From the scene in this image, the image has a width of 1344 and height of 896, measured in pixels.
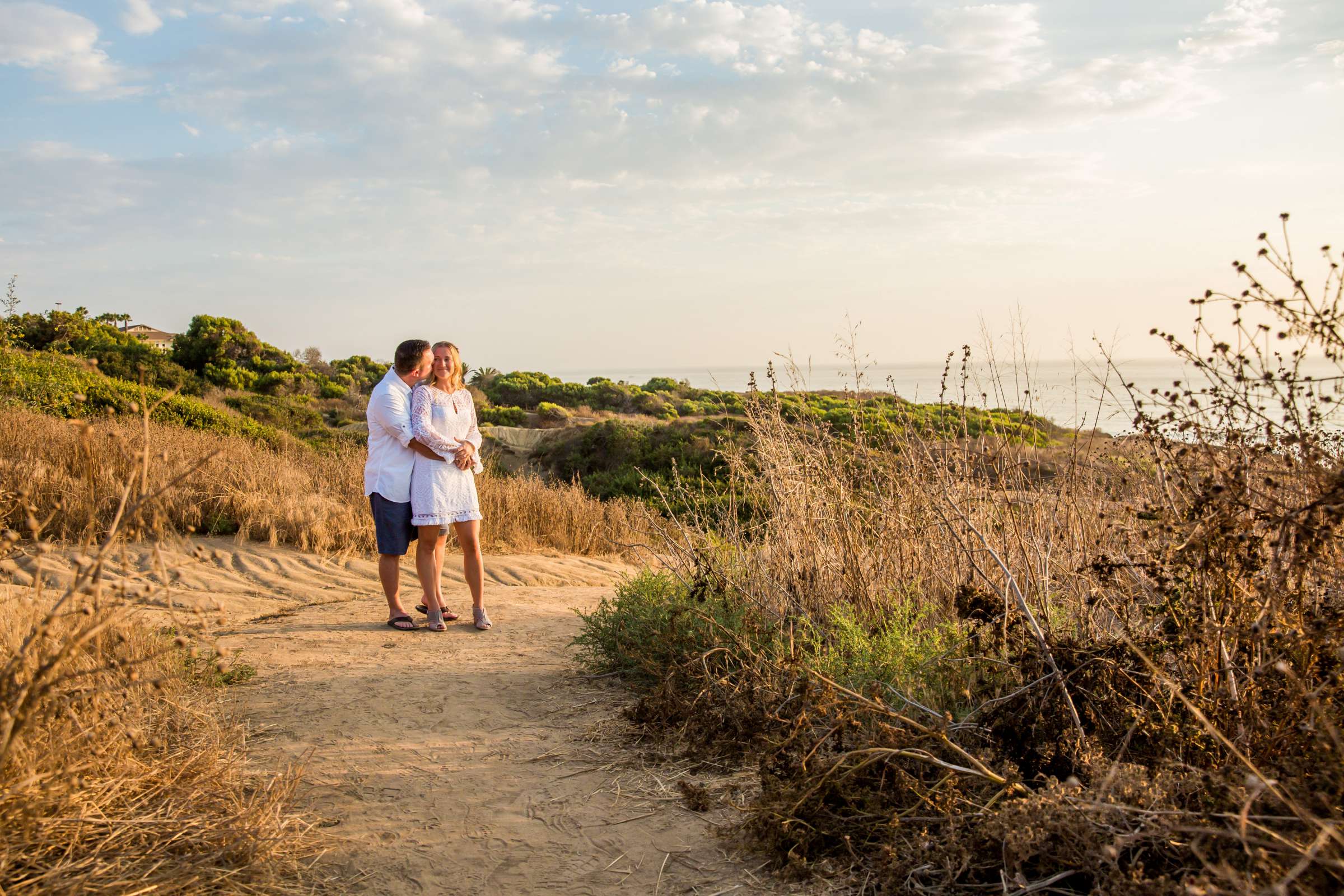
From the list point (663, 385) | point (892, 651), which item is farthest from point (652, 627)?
point (663, 385)

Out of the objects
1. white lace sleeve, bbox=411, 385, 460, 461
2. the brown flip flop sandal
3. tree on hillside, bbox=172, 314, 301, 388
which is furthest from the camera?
tree on hillside, bbox=172, 314, 301, 388

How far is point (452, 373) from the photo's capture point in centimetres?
611

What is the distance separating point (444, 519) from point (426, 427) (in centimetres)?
61

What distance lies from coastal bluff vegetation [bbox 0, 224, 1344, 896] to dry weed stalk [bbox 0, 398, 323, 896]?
0.01 metres

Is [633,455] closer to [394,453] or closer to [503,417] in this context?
[503,417]

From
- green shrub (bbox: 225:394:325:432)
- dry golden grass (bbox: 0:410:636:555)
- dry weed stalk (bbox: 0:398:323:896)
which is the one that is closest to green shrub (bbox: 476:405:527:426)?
green shrub (bbox: 225:394:325:432)

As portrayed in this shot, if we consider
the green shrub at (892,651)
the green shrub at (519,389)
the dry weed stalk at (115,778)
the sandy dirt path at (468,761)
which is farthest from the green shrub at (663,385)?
the dry weed stalk at (115,778)

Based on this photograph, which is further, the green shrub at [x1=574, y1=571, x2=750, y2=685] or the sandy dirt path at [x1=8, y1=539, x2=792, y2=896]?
the green shrub at [x1=574, y1=571, x2=750, y2=685]

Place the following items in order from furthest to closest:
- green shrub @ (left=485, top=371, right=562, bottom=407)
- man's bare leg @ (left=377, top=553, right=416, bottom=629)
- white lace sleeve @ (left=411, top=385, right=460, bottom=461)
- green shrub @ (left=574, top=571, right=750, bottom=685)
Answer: green shrub @ (left=485, top=371, right=562, bottom=407)
man's bare leg @ (left=377, top=553, right=416, bottom=629)
white lace sleeve @ (left=411, top=385, right=460, bottom=461)
green shrub @ (left=574, top=571, right=750, bottom=685)

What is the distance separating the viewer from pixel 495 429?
21734 mm

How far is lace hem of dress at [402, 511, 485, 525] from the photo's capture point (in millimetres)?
5910

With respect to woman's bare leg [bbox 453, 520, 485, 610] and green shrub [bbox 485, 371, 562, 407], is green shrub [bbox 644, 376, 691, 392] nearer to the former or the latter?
green shrub [bbox 485, 371, 562, 407]

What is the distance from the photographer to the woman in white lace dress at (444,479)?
5.91 m

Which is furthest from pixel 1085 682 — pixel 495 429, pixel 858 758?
pixel 495 429
